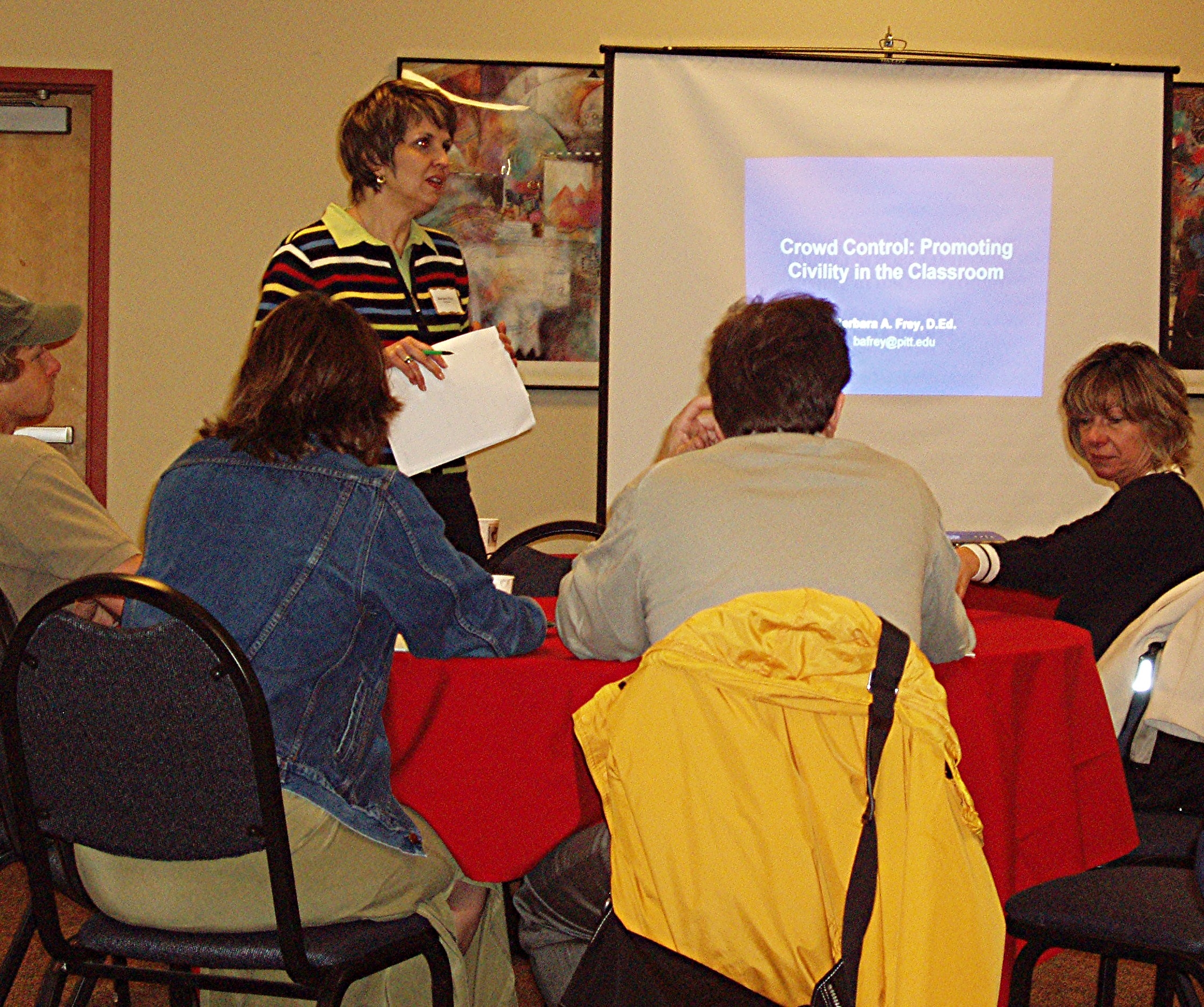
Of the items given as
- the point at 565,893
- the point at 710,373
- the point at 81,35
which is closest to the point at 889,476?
the point at 710,373

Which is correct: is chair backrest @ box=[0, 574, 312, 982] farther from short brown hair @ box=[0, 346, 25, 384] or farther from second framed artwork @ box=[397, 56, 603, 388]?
second framed artwork @ box=[397, 56, 603, 388]

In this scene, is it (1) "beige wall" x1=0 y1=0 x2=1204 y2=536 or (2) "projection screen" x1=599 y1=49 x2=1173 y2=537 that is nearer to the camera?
(2) "projection screen" x1=599 y1=49 x2=1173 y2=537

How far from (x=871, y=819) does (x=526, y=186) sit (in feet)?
11.2

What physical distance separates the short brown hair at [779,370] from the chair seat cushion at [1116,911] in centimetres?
73

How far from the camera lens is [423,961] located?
6.09 ft

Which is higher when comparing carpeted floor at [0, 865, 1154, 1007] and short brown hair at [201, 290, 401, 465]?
short brown hair at [201, 290, 401, 465]

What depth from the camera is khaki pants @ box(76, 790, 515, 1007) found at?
1.53 metres

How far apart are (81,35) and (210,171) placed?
2.06ft

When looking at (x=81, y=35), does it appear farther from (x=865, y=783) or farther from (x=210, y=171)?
(x=865, y=783)

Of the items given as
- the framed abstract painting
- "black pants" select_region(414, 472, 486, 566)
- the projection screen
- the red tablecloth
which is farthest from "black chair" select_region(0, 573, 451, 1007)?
the framed abstract painting

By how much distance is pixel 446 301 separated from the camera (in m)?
2.88

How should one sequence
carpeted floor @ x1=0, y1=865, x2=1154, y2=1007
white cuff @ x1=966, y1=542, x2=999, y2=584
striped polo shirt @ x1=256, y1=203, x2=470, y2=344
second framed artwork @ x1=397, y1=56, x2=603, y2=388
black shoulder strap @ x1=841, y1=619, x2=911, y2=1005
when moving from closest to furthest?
black shoulder strap @ x1=841, y1=619, x2=911, y2=1005 < white cuff @ x1=966, y1=542, x2=999, y2=584 < carpeted floor @ x1=0, y1=865, x2=1154, y2=1007 < striped polo shirt @ x1=256, y1=203, x2=470, y2=344 < second framed artwork @ x1=397, y1=56, x2=603, y2=388

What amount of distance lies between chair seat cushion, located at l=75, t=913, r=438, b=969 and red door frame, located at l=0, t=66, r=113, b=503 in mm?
3123

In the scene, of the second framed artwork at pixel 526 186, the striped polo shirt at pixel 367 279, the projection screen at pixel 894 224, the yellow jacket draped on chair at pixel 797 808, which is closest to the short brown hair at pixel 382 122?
the striped polo shirt at pixel 367 279
